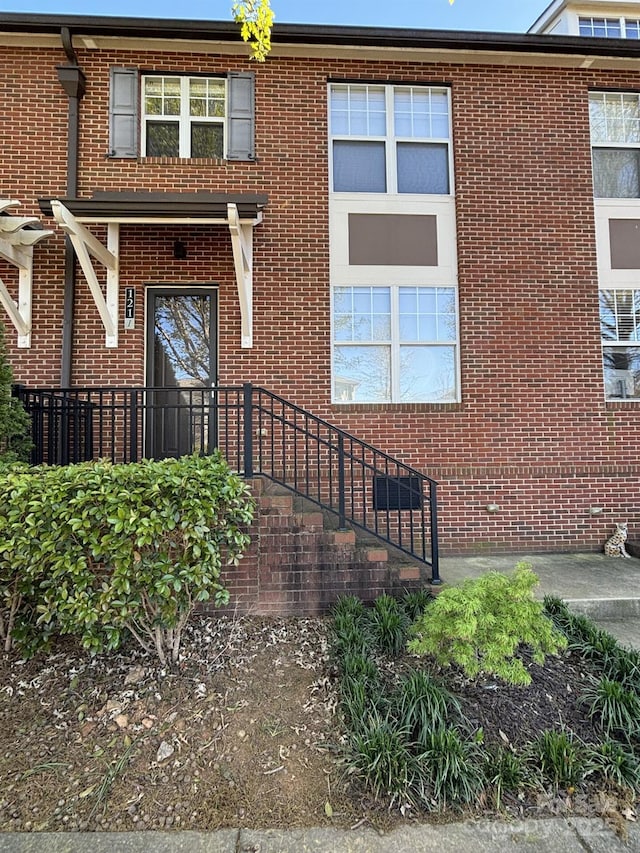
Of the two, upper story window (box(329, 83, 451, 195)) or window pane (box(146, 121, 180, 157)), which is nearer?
window pane (box(146, 121, 180, 157))

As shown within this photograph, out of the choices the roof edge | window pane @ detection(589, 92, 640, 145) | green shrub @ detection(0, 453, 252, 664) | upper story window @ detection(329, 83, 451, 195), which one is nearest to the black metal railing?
green shrub @ detection(0, 453, 252, 664)

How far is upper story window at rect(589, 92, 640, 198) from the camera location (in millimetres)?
6789

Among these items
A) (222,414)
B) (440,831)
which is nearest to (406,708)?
(440,831)

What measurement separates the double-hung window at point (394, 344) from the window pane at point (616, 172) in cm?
270

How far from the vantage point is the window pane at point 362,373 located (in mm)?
6352

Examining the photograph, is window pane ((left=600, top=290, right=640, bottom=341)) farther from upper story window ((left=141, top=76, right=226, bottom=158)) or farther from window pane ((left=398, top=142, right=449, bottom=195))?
upper story window ((left=141, top=76, right=226, bottom=158))

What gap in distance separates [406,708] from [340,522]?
6.03ft

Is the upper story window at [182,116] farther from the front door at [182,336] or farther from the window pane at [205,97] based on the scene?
the front door at [182,336]

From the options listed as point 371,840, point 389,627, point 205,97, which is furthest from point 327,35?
point 371,840

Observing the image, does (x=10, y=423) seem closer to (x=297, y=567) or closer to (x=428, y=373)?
(x=297, y=567)

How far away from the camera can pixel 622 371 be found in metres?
6.62

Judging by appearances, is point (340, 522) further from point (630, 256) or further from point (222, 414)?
point (630, 256)

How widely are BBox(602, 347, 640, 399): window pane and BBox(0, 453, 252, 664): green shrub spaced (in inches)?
230

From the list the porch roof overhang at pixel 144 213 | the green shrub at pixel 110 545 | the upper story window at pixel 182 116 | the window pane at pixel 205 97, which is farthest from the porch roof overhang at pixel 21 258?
the green shrub at pixel 110 545
